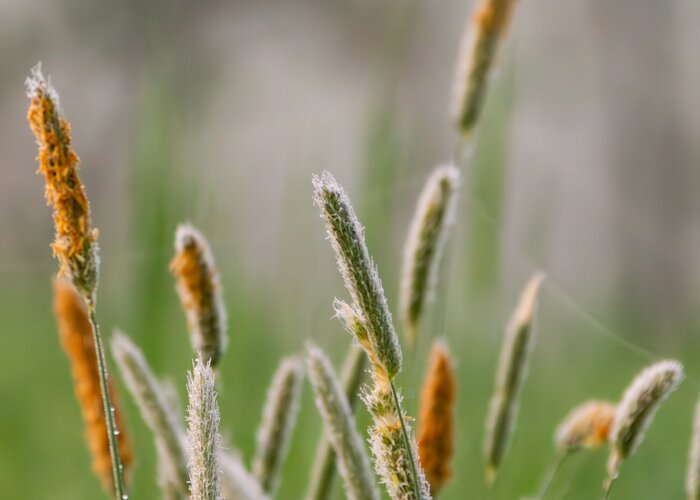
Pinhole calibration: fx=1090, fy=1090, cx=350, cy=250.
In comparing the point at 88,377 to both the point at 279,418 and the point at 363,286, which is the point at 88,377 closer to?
the point at 279,418

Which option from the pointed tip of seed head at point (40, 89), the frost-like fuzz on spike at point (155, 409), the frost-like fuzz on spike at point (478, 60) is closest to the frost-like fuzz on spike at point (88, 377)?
the frost-like fuzz on spike at point (155, 409)

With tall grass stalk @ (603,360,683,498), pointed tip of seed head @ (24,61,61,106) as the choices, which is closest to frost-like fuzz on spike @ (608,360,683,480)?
tall grass stalk @ (603,360,683,498)

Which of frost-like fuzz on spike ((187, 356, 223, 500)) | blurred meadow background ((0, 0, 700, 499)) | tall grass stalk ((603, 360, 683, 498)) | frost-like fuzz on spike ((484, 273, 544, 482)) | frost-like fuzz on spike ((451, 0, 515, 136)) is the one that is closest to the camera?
frost-like fuzz on spike ((187, 356, 223, 500))

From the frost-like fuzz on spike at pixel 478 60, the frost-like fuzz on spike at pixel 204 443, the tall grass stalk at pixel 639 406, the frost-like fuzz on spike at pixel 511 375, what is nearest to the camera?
the frost-like fuzz on spike at pixel 204 443

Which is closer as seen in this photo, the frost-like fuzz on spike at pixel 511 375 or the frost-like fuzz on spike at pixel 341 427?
the frost-like fuzz on spike at pixel 341 427

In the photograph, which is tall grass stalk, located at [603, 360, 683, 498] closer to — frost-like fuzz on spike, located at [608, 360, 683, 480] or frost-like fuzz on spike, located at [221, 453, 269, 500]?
frost-like fuzz on spike, located at [608, 360, 683, 480]

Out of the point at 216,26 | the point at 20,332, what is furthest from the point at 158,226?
the point at 216,26

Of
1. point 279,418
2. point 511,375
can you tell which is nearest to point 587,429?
point 511,375

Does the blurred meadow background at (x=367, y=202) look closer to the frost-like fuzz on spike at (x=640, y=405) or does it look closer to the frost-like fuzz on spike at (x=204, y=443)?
the frost-like fuzz on spike at (x=640, y=405)
